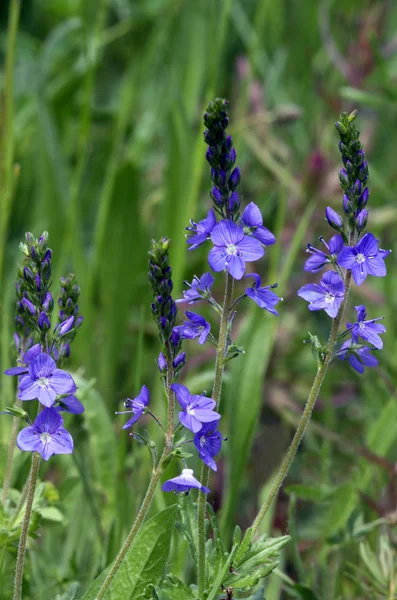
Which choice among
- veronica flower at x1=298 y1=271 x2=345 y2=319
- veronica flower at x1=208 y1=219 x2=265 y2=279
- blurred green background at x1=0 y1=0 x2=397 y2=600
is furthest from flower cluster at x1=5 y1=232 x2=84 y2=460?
blurred green background at x1=0 y1=0 x2=397 y2=600

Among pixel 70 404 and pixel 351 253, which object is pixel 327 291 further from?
pixel 70 404

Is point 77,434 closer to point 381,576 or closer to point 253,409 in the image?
point 253,409

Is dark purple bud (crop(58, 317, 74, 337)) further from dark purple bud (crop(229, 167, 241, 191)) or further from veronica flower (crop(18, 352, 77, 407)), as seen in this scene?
dark purple bud (crop(229, 167, 241, 191))

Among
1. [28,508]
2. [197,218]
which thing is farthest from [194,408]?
[197,218]

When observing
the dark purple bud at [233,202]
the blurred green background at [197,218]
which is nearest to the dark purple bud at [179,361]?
the dark purple bud at [233,202]

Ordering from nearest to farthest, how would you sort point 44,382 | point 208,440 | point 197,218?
point 44,382 → point 208,440 → point 197,218
